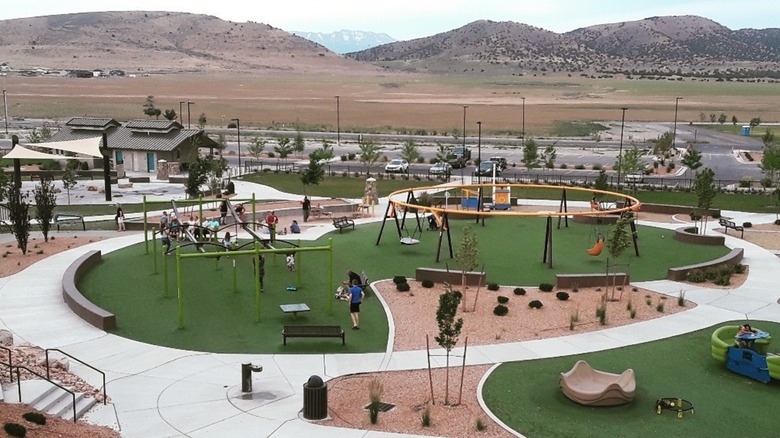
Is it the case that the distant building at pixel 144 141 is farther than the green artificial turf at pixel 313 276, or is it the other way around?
the distant building at pixel 144 141

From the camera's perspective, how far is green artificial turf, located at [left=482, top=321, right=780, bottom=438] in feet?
56.0

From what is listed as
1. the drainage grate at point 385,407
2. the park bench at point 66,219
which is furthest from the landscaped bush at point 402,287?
the park bench at point 66,219

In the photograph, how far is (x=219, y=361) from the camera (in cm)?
2083

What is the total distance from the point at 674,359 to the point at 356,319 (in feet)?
29.3

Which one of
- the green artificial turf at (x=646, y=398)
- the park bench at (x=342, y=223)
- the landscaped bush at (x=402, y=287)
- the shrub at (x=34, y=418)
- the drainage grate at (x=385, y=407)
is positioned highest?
→ the shrub at (x=34, y=418)

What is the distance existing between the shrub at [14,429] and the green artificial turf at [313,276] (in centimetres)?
758

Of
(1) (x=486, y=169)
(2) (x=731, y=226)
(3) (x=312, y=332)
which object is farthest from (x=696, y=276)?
(1) (x=486, y=169)

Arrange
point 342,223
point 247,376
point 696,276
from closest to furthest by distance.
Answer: point 247,376, point 696,276, point 342,223

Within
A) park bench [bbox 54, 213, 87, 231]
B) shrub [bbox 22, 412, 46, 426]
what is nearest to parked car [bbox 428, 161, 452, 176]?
park bench [bbox 54, 213, 87, 231]

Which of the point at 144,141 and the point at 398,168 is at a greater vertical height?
the point at 144,141

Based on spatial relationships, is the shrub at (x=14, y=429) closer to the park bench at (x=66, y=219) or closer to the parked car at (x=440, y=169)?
the park bench at (x=66, y=219)

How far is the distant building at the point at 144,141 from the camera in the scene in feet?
216

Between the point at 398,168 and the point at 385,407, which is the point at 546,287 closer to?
the point at 385,407

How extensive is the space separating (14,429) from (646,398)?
13.4 meters
